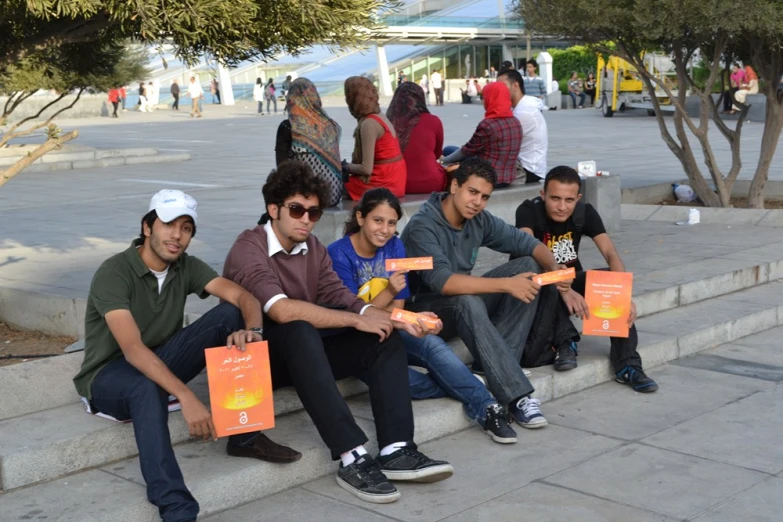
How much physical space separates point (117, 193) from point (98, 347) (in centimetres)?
1015

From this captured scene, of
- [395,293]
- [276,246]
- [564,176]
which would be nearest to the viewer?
[276,246]

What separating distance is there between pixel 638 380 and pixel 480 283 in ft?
4.02

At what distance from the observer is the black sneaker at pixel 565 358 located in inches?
225

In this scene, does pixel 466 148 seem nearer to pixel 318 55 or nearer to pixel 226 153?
pixel 226 153

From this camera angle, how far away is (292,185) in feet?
15.1

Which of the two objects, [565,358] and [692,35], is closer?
[565,358]

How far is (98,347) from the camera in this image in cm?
423

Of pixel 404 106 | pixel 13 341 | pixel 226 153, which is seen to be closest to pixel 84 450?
pixel 13 341

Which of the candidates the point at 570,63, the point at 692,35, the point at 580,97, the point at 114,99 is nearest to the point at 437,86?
the point at 570,63

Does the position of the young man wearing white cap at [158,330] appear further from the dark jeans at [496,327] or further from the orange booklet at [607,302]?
the orange booklet at [607,302]

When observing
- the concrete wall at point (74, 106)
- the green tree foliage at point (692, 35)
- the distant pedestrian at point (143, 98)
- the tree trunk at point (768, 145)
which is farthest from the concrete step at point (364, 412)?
the distant pedestrian at point (143, 98)

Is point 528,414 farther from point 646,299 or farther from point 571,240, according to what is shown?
point 646,299

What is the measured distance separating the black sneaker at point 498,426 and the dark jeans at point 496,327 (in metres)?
0.13

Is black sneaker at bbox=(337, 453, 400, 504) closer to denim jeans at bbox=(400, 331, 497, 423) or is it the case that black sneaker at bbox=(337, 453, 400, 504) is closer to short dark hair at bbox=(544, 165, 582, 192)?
denim jeans at bbox=(400, 331, 497, 423)
